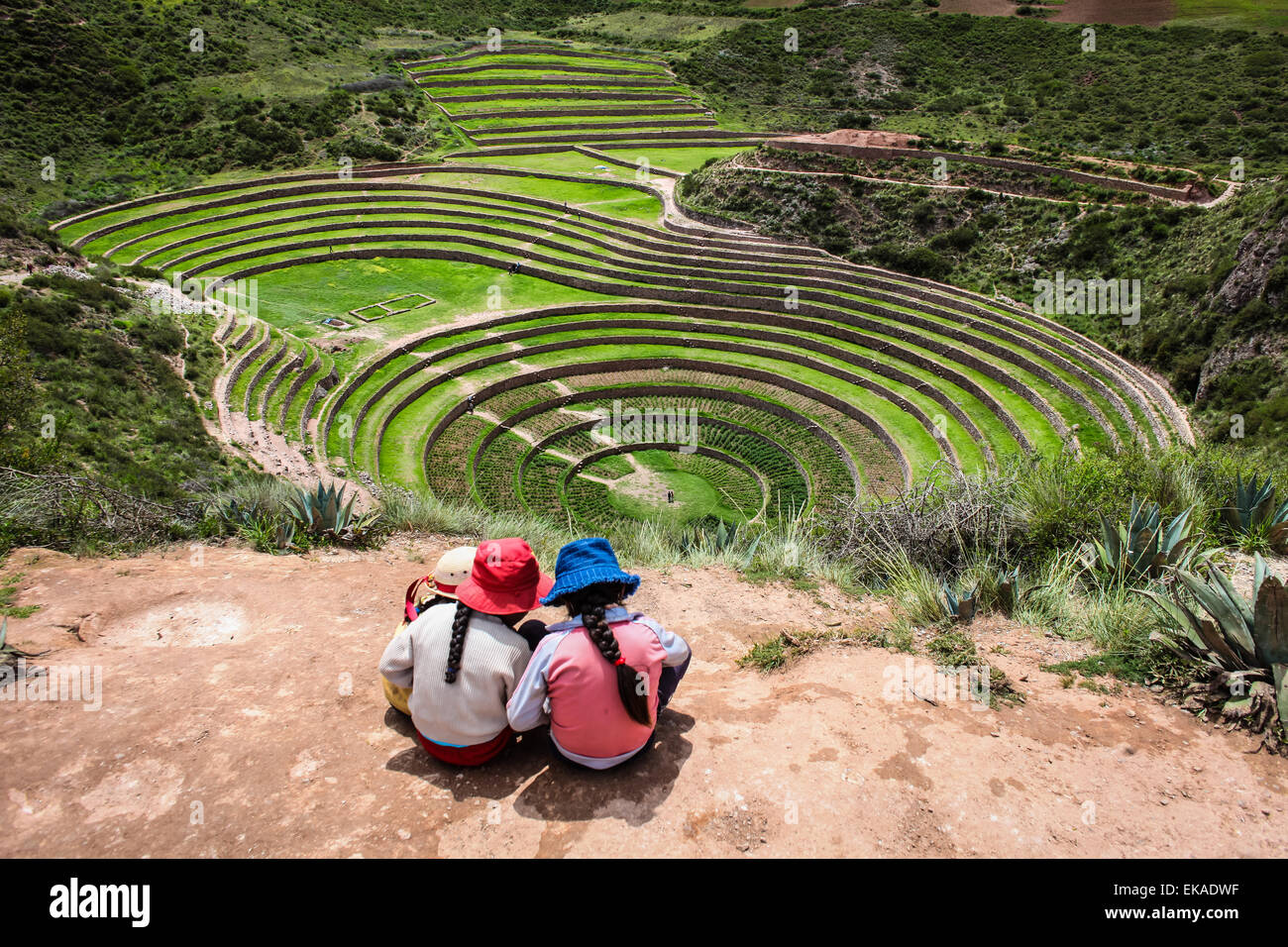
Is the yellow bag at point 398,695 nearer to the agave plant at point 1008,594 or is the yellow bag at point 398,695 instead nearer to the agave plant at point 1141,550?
the agave plant at point 1008,594

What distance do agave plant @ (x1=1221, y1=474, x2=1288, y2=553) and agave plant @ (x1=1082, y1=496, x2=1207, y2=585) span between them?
54.3 inches

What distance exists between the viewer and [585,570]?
14.7ft

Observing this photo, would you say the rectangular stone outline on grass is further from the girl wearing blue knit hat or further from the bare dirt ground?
the girl wearing blue knit hat

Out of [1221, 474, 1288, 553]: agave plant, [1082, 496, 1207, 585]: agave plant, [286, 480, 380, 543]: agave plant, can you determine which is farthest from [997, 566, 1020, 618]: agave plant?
[286, 480, 380, 543]: agave plant

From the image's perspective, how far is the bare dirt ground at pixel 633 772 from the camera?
4133 millimetres

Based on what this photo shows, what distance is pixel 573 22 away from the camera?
2788 inches

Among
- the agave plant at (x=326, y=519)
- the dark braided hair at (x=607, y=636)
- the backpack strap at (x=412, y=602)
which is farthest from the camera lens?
the agave plant at (x=326, y=519)

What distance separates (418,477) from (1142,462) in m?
16.7

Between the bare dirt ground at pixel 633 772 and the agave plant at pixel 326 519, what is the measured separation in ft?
8.65

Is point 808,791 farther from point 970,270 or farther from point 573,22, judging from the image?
point 573,22

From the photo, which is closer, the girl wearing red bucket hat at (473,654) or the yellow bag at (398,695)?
the girl wearing red bucket hat at (473,654)

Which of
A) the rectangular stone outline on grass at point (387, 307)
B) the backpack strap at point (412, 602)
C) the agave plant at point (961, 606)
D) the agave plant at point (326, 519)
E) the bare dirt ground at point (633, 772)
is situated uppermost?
the rectangular stone outline on grass at point (387, 307)

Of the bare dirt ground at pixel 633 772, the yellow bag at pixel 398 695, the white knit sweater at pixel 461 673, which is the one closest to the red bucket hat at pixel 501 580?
the white knit sweater at pixel 461 673

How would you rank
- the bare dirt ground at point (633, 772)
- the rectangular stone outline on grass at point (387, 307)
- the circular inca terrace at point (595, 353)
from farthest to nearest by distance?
1. the rectangular stone outline on grass at point (387, 307)
2. the circular inca terrace at point (595, 353)
3. the bare dirt ground at point (633, 772)
